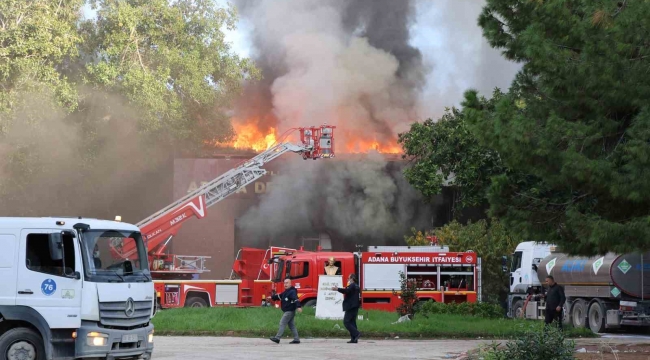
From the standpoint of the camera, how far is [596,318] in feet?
84.7

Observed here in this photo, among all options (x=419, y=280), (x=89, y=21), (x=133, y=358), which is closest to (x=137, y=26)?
(x=89, y=21)

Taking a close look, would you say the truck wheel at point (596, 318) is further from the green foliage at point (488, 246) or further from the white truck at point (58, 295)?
the white truck at point (58, 295)

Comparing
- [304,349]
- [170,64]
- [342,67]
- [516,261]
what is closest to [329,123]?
[342,67]

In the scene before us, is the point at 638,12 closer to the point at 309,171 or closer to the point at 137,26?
the point at 309,171

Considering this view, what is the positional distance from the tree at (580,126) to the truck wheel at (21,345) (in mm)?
7834

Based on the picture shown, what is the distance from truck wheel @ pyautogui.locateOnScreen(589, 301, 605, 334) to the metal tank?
48cm

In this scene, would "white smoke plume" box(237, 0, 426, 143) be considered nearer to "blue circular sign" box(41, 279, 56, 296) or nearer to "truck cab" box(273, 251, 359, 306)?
"truck cab" box(273, 251, 359, 306)

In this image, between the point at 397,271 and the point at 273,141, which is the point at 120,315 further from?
the point at 273,141

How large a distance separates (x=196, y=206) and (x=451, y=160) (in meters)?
9.75

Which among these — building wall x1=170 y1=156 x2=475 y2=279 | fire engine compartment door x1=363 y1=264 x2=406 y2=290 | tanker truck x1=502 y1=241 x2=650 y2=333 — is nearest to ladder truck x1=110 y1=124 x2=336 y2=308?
fire engine compartment door x1=363 y1=264 x2=406 y2=290

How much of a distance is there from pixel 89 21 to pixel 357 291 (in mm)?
30112

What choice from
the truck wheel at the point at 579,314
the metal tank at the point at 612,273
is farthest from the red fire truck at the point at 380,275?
the metal tank at the point at 612,273

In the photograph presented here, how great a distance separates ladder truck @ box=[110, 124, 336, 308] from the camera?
94.0 feet

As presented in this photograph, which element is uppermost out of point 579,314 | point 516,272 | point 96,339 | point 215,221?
point 215,221
